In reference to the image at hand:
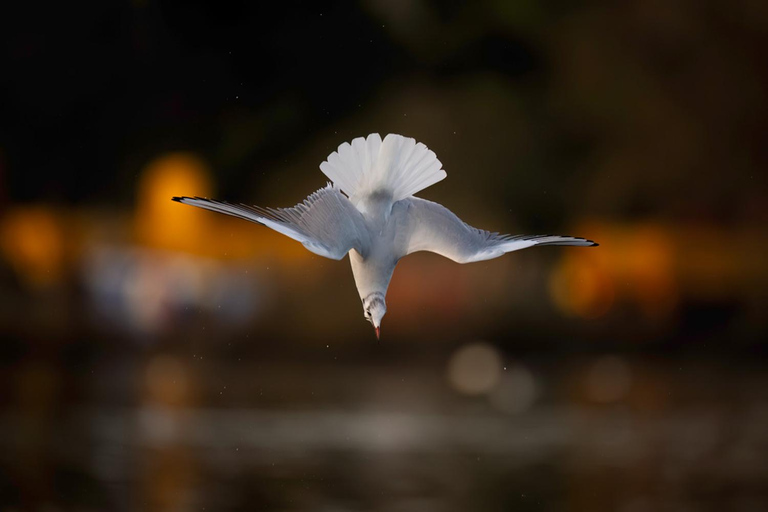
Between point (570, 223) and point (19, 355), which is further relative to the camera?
point (19, 355)

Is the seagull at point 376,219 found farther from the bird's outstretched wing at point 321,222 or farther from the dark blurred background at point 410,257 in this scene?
the dark blurred background at point 410,257

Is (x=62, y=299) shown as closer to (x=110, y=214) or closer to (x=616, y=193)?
(x=110, y=214)

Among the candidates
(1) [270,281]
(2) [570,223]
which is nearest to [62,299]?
(1) [270,281]

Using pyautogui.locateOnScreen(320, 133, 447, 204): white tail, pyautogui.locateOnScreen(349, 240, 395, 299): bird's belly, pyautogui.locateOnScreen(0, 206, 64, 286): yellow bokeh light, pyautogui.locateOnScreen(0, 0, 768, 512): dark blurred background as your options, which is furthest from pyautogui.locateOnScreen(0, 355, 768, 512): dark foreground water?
pyautogui.locateOnScreen(349, 240, 395, 299): bird's belly

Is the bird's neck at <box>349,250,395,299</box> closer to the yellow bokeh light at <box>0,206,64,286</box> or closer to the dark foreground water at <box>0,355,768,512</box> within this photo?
the dark foreground water at <box>0,355,768,512</box>

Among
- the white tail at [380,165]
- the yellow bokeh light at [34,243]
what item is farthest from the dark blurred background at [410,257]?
the white tail at [380,165]

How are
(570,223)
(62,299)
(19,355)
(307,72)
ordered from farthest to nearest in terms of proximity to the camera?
(19,355), (62,299), (570,223), (307,72)

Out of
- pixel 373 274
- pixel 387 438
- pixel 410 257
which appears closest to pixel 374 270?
pixel 373 274
